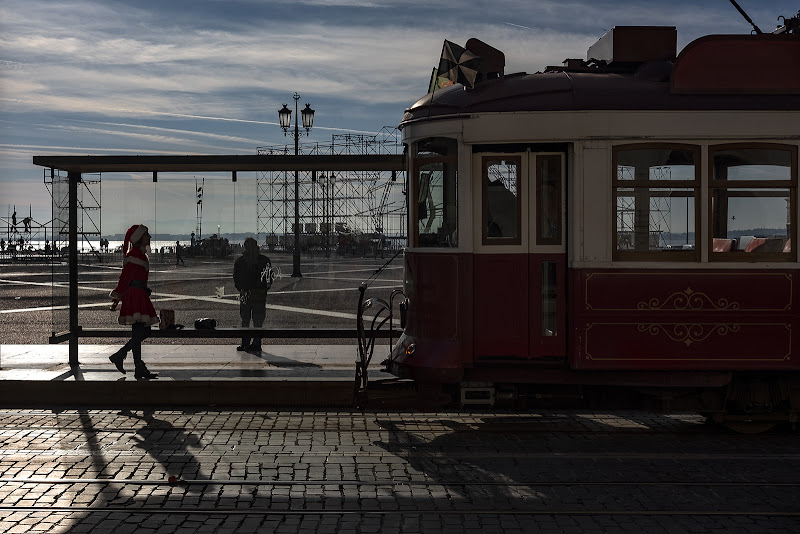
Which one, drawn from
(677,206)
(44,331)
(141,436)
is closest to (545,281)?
(677,206)

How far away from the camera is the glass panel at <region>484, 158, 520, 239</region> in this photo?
29.5ft

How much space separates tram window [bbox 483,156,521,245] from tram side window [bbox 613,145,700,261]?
948mm

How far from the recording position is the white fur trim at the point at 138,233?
39.1 ft

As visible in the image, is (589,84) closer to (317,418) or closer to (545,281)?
(545,281)

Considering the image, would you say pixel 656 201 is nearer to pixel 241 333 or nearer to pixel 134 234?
pixel 241 333

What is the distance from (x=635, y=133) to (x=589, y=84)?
0.66 metres

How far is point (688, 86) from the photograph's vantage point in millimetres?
8945

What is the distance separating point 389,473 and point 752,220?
4.22 metres

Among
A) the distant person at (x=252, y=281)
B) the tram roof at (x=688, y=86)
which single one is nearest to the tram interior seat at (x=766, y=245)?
the tram roof at (x=688, y=86)

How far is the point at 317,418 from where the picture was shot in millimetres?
10188

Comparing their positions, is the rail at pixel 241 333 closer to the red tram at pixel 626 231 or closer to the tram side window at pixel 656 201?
the red tram at pixel 626 231

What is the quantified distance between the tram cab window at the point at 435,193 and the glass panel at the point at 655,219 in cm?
159

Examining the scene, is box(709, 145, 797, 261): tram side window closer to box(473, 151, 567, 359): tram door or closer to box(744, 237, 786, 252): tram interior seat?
box(744, 237, 786, 252): tram interior seat

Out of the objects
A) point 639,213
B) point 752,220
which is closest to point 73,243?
point 639,213
